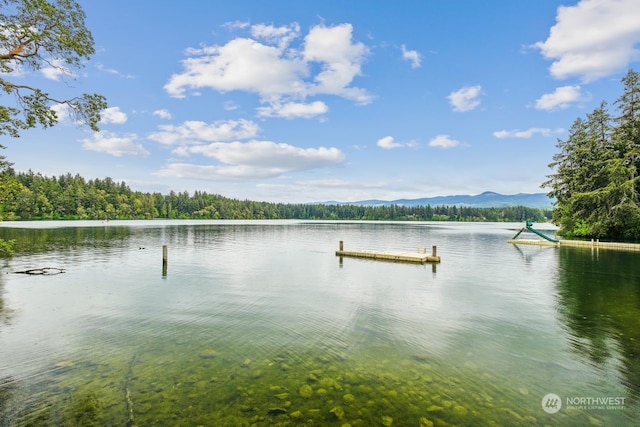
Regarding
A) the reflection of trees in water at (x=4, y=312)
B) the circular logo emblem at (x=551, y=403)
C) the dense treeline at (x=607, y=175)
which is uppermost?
the dense treeline at (x=607, y=175)

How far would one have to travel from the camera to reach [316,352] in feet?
34.7

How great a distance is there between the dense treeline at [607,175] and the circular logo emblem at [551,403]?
47.5 meters

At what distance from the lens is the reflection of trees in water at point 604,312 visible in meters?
10.3

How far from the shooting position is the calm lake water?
727 cm

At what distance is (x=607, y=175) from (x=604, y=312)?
1741 inches

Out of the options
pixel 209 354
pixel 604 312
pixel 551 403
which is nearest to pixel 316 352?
pixel 209 354

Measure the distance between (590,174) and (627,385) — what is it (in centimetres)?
5626

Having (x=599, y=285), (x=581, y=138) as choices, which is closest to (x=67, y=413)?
(x=599, y=285)

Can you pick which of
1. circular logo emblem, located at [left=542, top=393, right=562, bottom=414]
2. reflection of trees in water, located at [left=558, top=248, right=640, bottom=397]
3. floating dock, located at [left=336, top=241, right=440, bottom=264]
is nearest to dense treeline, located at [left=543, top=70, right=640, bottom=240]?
reflection of trees in water, located at [left=558, top=248, right=640, bottom=397]

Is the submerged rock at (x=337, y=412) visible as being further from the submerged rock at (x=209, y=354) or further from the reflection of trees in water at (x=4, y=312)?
the reflection of trees in water at (x=4, y=312)

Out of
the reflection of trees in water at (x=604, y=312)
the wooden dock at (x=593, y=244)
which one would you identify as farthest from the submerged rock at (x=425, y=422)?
the wooden dock at (x=593, y=244)

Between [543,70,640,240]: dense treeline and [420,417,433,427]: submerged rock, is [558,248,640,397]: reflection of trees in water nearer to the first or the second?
[420,417,433,427]: submerged rock

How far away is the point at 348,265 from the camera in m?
30.4

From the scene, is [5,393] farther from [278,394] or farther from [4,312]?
[4,312]
